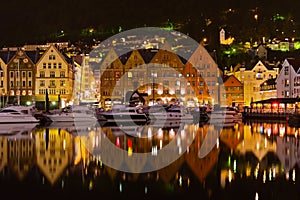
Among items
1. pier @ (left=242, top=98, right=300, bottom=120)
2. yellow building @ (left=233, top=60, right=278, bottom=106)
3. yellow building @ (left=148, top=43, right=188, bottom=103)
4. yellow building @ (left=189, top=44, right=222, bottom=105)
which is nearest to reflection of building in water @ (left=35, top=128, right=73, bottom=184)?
pier @ (left=242, top=98, right=300, bottom=120)

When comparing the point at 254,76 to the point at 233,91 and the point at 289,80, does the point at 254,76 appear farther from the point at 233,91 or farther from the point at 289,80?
the point at 289,80

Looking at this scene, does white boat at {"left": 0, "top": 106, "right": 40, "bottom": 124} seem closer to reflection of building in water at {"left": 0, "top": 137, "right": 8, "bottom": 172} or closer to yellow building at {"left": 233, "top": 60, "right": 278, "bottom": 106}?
reflection of building in water at {"left": 0, "top": 137, "right": 8, "bottom": 172}

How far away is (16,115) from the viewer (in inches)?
1742

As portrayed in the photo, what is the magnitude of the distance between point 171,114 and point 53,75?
79.7 ft

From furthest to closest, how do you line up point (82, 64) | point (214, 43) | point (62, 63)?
point (214, 43), point (82, 64), point (62, 63)

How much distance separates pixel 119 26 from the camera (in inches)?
5714

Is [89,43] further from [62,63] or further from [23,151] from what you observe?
[23,151]

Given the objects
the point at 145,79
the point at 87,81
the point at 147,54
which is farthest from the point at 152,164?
the point at 87,81

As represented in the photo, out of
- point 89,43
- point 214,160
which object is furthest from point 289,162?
point 89,43

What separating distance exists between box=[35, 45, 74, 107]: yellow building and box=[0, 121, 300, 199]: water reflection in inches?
1645

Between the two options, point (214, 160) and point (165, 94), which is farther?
point (165, 94)

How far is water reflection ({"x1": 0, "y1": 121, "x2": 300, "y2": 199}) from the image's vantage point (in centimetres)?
1425

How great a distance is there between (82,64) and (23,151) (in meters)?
63.4

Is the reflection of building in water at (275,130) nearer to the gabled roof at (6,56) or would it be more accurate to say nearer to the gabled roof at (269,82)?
the gabled roof at (269,82)
